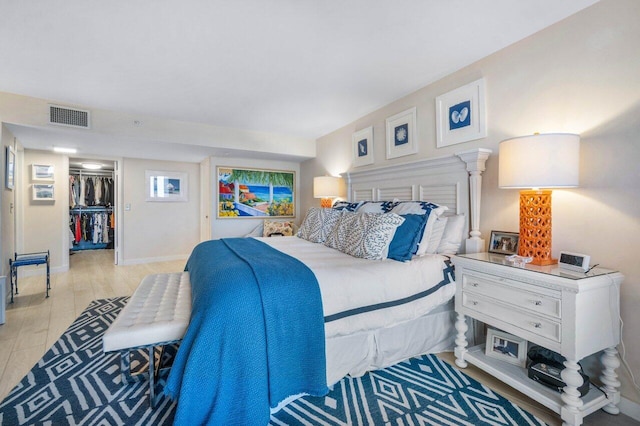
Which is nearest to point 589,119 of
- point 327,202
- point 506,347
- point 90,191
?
point 506,347

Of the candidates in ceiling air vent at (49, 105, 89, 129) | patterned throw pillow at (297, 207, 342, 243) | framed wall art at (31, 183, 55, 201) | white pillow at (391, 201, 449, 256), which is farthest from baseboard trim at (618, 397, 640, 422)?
framed wall art at (31, 183, 55, 201)

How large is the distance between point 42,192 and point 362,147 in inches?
199

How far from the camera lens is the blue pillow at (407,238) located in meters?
2.14

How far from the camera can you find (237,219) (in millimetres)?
5078

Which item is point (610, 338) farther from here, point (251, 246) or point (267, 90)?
point (267, 90)

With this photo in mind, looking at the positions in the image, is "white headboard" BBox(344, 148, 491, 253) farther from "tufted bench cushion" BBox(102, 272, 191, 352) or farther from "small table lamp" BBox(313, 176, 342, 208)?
"tufted bench cushion" BBox(102, 272, 191, 352)

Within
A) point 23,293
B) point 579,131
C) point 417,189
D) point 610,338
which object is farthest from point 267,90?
point 23,293

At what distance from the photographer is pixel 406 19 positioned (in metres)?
1.84

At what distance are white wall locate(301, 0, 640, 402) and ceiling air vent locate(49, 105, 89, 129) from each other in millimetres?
4157

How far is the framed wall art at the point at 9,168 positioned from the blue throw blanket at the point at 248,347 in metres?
3.26

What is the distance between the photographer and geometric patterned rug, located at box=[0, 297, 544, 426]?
1515mm

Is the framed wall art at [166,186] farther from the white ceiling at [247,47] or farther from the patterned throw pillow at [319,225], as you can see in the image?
the patterned throw pillow at [319,225]

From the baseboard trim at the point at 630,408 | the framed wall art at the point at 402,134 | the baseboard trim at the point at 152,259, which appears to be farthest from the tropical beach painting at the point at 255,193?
the baseboard trim at the point at 630,408

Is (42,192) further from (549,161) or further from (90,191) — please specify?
(549,161)
